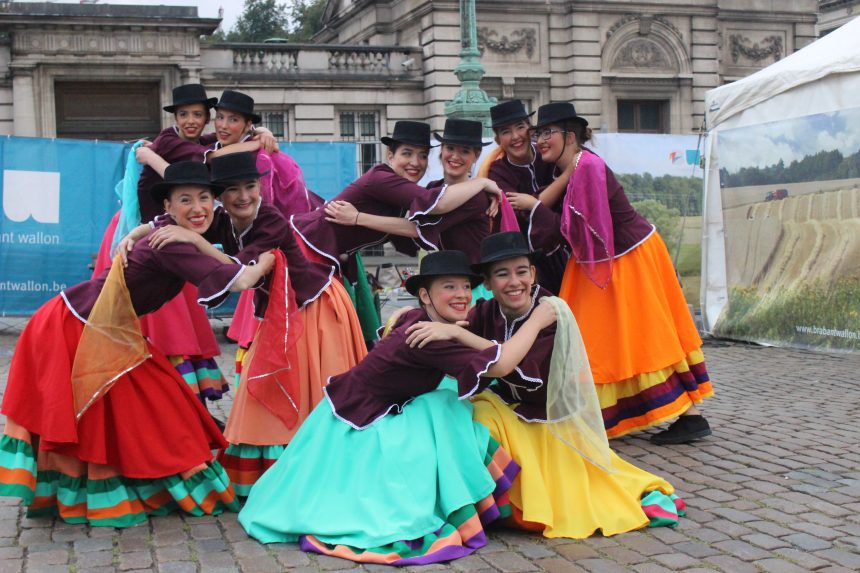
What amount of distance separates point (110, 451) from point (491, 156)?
9.27 feet

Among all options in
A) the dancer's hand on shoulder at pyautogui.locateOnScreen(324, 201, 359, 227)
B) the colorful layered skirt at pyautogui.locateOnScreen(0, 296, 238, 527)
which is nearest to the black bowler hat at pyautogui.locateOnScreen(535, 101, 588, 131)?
the dancer's hand on shoulder at pyautogui.locateOnScreen(324, 201, 359, 227)

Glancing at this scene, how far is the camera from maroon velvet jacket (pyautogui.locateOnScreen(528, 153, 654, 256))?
5.97 metres

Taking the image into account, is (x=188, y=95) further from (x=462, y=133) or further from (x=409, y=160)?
(x=462, y=133)

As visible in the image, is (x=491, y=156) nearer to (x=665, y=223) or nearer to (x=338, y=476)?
(x=338, y=476)

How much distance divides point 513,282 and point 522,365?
0.39 metres

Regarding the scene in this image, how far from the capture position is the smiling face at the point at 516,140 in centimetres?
600

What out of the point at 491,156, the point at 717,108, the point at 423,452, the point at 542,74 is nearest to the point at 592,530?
the point at 423,452

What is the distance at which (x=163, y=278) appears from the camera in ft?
15.4

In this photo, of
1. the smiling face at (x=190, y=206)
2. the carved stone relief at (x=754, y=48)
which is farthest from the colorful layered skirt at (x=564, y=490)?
the carved stone relief at (x=754, y=48)

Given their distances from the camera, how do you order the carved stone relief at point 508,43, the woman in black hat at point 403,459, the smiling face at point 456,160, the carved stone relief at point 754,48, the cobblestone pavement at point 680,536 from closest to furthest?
the cobblestone pavement at point 680,536 < the woman in black hat at point 403,459 < the smiling face at point 456,160 < the carved stone relief at point 508,43 < the carved stone relief at point 754,48

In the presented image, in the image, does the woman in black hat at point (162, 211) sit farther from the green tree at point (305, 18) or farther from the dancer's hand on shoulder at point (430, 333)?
the green tree at point (305, 18)

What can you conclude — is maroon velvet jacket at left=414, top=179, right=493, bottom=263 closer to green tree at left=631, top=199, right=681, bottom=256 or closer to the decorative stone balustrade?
green tree at left=631, top=199, right=681, bottom=256

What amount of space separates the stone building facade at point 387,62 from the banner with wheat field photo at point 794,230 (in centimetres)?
1481

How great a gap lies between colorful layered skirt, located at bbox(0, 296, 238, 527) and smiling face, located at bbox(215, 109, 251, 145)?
1670 millimetres
